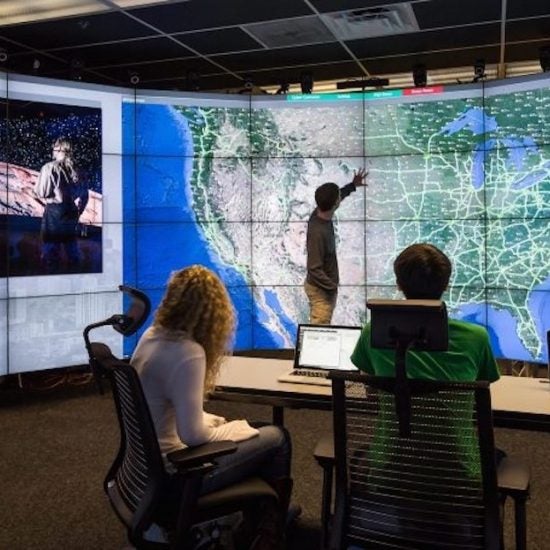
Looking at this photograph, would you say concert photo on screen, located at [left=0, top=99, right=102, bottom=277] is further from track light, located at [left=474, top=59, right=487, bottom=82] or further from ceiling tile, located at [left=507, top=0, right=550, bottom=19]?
track light, located at [left=474, top=59, right=487, bottom=82]

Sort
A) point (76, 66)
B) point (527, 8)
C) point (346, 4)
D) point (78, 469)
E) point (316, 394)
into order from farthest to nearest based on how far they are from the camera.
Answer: point (76, 66) < point (527, 8) < point (346, 4) < point (78, 469) < point (316, 394)

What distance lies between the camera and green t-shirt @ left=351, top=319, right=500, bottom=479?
5.37 ft

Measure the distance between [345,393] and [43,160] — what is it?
13.5ft

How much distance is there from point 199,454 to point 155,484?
0.53 ft

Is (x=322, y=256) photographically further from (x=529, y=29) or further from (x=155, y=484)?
(x=155, y=484)

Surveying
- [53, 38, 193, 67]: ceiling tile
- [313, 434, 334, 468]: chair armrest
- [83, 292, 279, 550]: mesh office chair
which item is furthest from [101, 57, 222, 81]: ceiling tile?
[313, 434, 334, 468]: chair armrest

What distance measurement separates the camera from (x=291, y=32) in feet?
18.1

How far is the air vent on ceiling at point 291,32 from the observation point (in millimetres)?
5254

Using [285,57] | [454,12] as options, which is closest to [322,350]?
[454,12]

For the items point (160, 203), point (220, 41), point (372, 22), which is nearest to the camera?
point (372, 22)

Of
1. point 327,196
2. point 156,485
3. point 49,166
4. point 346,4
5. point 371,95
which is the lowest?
point 156,485

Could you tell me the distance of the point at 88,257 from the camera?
525 cm

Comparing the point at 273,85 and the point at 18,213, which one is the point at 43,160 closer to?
the point at 18,213

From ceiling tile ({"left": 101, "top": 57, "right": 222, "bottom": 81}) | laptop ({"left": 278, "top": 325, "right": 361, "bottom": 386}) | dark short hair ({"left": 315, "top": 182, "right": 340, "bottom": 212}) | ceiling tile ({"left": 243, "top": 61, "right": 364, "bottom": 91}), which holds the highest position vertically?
ceiling tile ({"left": 243, "top": 61, "right": 364, "bottom": 91})
